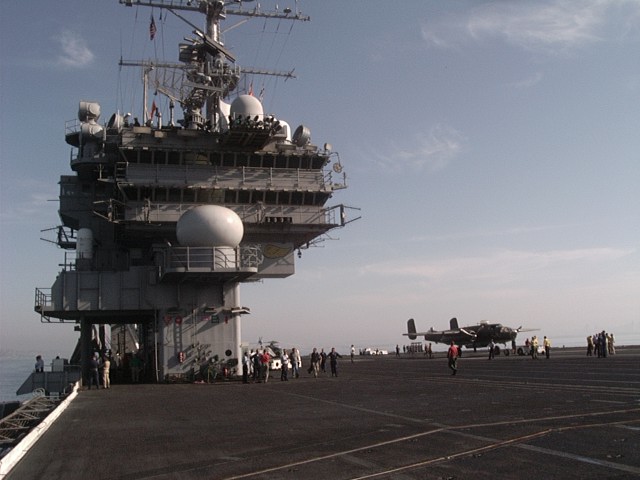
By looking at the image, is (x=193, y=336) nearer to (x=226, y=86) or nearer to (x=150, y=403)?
(x=150, y=403)

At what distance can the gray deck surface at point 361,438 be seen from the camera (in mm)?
8023

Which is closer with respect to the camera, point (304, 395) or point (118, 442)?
point (118, 442)

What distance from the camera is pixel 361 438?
34.5ft

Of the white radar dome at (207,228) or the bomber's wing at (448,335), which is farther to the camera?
the bomber's wing at (448,335)

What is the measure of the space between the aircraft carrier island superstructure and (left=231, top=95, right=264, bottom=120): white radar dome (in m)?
0.08

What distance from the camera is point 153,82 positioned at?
42812mm

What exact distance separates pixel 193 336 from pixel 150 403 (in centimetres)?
1179

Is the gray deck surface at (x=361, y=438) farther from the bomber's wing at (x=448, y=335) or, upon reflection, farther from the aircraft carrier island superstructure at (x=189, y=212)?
the bomber's wing at (x=448, y=335)

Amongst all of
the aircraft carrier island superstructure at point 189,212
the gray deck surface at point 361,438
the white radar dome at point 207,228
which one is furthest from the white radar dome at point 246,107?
the gray deck surface at point 361,438

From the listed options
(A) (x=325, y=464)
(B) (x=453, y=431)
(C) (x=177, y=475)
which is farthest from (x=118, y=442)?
(B) (x=453, y=431)

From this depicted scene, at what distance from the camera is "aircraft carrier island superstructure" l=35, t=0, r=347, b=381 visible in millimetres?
30703

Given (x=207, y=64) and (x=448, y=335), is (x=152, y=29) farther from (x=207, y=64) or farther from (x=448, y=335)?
(x=448, y=335)

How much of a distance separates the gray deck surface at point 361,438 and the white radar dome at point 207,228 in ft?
39.4

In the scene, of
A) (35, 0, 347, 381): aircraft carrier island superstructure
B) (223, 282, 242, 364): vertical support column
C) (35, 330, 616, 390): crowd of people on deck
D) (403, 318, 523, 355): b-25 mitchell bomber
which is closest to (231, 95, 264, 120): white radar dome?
(35, 0, 347, 381): aircraft carrier island superstructure
